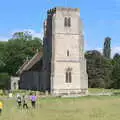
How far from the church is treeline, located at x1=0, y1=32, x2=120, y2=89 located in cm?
2768

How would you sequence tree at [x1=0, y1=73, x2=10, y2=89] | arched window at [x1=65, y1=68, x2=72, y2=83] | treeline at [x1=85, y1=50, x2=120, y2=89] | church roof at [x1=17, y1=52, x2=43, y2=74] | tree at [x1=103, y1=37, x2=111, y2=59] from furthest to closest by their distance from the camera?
tree at [x1=103, y1=37, x2=111, y2=59]
treeline at [x1=85, y1=50, x2=120, y2=89]
tree at [x1=0, y1=73, x2=10, y2=89]
church roof at [x1=17, y1=52, x2=43, y2=74]
arched window at [x1=65, y1=68, x2=72, y2=83]

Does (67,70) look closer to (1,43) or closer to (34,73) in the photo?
(34,73)

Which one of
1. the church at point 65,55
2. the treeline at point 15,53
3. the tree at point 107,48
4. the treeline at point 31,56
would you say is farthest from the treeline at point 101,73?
the tree at point 107,48

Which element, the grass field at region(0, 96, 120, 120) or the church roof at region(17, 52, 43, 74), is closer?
the grass field at region(0, 96, 120, 120)

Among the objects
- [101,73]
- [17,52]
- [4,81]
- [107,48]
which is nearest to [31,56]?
[17,52]

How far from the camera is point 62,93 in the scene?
80312mm

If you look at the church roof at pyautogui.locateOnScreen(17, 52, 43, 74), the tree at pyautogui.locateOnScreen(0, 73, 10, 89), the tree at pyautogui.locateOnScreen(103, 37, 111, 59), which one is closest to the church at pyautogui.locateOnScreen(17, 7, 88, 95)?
the church roof at pyautogui.locateOnScreen(17, 52, 43, 74)

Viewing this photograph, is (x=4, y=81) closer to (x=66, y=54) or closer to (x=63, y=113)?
(x=66, y=54)

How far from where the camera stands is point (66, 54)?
8150 cm

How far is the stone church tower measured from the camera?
81.1 m

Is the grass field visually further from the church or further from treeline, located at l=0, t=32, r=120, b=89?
treeline, located at l=0, t=32, r=120, b=89

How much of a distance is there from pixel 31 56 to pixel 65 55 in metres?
36.5

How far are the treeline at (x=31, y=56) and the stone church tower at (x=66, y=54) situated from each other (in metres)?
27.9

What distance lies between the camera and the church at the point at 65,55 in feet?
266
